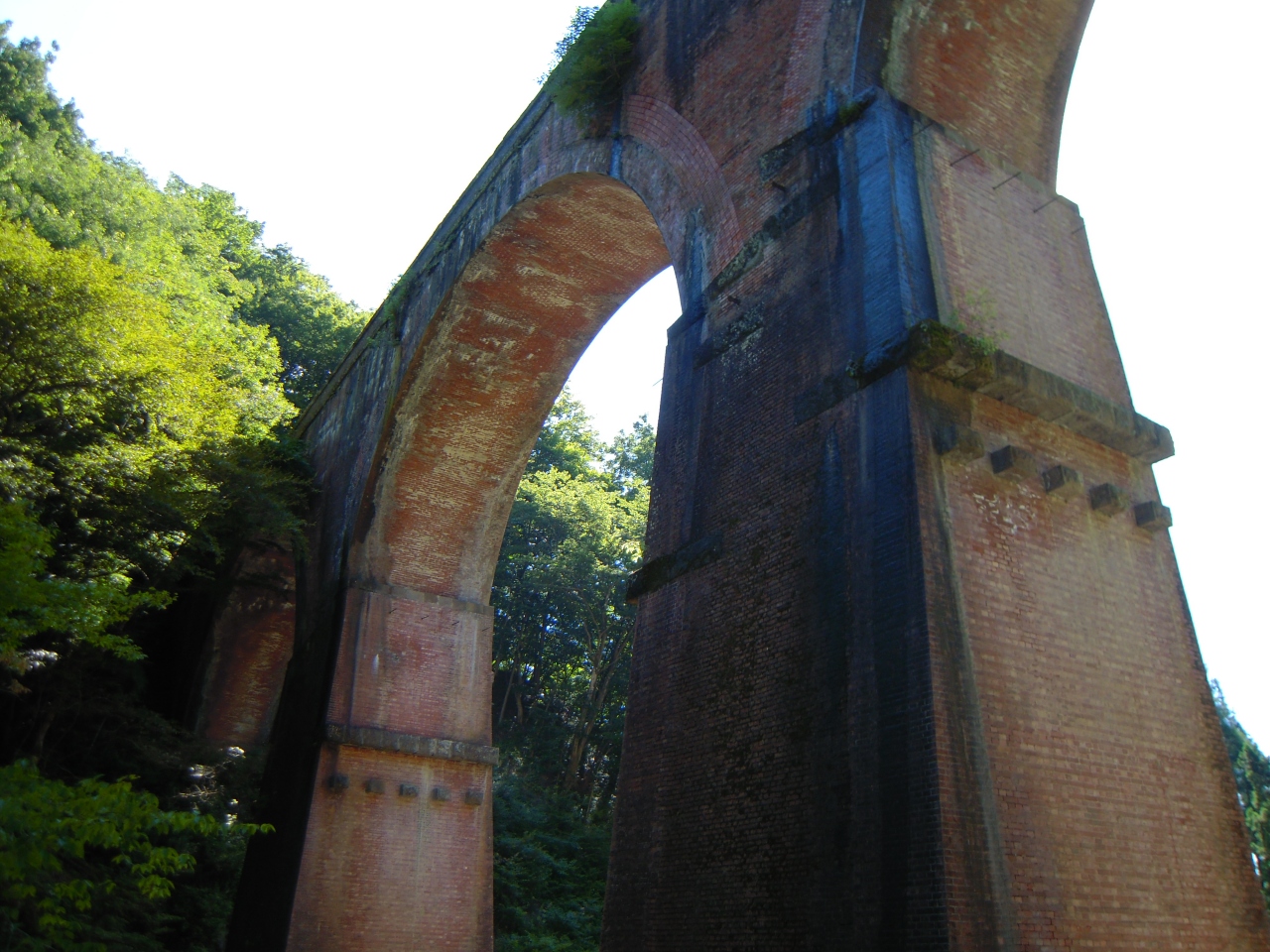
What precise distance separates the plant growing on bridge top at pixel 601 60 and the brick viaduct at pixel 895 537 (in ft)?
0.64

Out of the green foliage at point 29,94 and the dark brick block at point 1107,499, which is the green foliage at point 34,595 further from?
the green foliage at point 29,94

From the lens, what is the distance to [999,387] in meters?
5.29

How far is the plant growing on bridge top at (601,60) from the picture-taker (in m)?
9.34

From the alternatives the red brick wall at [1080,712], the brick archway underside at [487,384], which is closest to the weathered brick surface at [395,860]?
the brick archway underside at [487,384]

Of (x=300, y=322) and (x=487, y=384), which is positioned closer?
(x=487, y=384)

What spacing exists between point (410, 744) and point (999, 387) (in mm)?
8621

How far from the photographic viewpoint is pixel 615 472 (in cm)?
2995

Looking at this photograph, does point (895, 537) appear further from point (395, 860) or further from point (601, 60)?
point (395, 860)

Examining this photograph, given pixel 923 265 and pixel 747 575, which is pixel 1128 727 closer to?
pixel 747 575

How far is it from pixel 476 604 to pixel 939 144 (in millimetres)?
9032

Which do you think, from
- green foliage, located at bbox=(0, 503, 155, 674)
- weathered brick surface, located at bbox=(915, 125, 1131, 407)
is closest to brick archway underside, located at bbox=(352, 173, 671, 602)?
green foliage, located at bbox=(0, 503, 155, 674)

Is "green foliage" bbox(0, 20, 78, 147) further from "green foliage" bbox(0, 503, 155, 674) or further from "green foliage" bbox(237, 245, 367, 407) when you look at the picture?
"green foliage" bbox(0, 503, 155, 674)

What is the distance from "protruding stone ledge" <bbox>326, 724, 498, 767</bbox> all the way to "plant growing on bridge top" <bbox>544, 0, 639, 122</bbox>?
712cm

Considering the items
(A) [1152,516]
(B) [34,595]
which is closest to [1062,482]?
(A) [1152,516]
